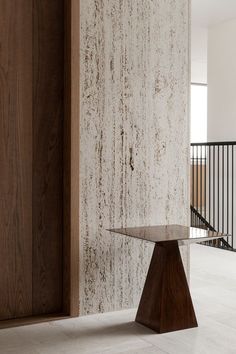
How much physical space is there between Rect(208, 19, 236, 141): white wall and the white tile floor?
3918 mm

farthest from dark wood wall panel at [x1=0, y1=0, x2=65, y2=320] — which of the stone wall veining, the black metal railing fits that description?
the black metal railing

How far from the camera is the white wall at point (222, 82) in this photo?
6582 millimetres

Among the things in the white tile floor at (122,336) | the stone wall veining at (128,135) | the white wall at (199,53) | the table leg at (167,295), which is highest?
the white wall at (199,53)

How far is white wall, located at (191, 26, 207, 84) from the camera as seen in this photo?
7234mm

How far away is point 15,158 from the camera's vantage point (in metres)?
2.72

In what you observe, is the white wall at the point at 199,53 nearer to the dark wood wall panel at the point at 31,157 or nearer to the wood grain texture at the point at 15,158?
the dark wood wall panel at the point at 31,157

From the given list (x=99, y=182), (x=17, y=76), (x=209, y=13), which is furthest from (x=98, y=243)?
(x=209, y=13)

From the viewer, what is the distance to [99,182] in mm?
2861

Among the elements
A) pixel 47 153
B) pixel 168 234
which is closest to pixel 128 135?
pixel 47 153

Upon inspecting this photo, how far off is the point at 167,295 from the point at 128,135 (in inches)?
38.3

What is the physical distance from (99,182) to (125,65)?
0.72 m

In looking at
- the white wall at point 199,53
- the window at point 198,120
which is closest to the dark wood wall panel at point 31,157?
the white wall at point 199,53

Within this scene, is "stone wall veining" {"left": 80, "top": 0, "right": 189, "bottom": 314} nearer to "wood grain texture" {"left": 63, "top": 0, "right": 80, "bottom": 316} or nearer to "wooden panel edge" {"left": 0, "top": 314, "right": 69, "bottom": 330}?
"wood grain texture" {"left": 63, "top": 0, "right": 80, "bottom": 316}

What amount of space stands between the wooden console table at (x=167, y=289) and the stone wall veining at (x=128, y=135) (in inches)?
11.1
